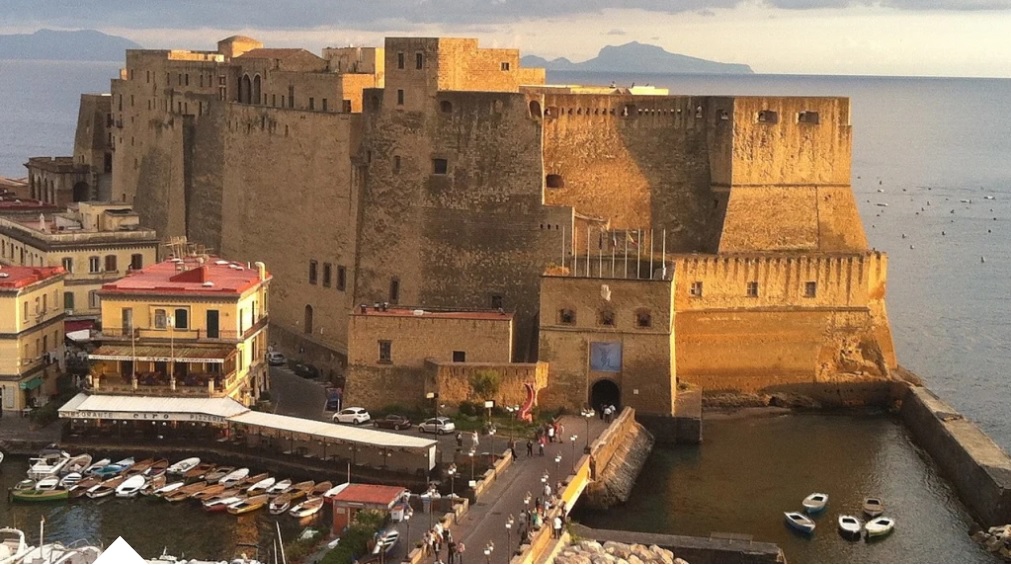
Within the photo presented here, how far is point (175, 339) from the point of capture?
140 ft

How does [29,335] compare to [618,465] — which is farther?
[29,335]

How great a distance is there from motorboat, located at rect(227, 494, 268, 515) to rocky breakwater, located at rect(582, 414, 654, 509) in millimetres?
7834

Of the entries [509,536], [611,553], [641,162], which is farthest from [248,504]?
[641,162]

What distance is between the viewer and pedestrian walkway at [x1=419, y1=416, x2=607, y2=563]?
31953 millimetres

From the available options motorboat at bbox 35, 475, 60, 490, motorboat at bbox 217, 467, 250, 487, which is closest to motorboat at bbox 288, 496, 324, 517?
motorboat at bbox 217, 467, 250, 487

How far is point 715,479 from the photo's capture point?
40.8 metres

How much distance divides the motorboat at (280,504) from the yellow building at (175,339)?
509 centimetres

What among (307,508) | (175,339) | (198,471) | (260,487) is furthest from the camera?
(175,339)

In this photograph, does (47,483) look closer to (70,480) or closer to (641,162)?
(70,480)

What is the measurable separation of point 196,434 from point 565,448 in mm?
9800

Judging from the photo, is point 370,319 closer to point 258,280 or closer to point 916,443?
point 258,280

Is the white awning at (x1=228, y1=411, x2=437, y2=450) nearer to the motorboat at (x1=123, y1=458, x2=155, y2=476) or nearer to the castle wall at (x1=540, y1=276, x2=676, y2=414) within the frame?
the motorboat at (x1=123, y1=458, x2=155, y2=476)

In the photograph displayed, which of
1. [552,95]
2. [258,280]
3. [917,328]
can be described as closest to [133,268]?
[258,280]

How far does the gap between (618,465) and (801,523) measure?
17.1 ft
